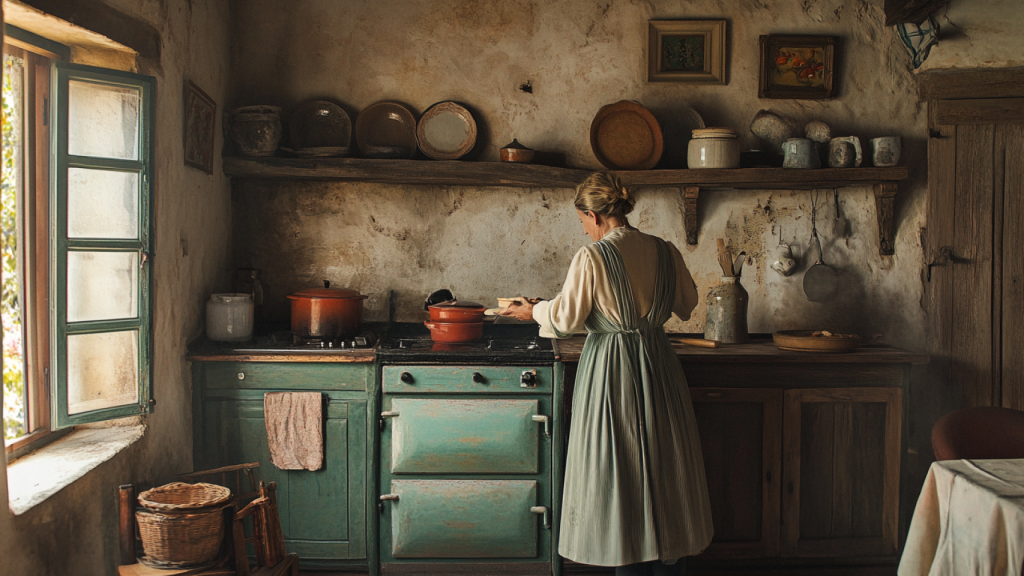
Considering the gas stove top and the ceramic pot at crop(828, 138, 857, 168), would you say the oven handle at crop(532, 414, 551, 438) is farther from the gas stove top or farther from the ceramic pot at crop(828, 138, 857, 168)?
the ceramic pot at crop(828, 138, 857, 168)

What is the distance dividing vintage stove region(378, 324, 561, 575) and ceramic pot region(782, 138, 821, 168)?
1530 millimetres

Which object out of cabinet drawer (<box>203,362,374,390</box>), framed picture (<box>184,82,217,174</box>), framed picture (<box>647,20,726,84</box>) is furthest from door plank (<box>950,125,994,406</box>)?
framed picture (<box>184,82,217,174</box>)

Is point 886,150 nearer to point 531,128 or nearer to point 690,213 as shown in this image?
point 690,213

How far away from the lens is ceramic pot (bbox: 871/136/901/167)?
325cm

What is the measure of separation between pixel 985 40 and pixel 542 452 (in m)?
2.93

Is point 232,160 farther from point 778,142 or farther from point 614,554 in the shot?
point 778,142

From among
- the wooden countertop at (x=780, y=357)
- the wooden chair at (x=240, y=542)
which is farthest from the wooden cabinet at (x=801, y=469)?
the wooden chair at (x=240, y=542)

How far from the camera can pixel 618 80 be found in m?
3.49

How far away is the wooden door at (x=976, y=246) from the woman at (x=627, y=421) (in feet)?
6.05

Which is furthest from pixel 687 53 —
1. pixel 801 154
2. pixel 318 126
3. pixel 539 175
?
pixel 318 126

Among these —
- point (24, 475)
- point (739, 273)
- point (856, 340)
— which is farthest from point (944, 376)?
point (24, 475)

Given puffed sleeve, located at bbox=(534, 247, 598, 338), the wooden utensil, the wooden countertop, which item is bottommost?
the wooden countertop

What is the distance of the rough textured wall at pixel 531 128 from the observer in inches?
136

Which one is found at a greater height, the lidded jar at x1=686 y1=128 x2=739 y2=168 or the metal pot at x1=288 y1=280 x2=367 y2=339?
the lidded jar at x1=686 y1=128 x2=739 y2=168
